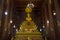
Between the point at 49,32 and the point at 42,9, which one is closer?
the point at 49,32

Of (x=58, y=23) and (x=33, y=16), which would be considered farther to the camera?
(x=33, y=16)

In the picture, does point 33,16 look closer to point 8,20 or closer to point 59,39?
point 8,20

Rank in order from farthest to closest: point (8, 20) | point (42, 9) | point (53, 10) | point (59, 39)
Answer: point (42, 9)
point (8, 20)
point (53, 10)
point (59, 39)

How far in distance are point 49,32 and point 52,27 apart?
247 mm

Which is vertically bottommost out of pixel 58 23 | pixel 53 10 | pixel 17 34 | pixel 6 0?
pixel 17 34

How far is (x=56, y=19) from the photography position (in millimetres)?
5016

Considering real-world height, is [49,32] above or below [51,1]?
below

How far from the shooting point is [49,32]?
530cm

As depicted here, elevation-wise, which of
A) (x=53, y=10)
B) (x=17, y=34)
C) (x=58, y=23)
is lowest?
(x=17, y=34)

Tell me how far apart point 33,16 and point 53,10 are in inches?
66.8

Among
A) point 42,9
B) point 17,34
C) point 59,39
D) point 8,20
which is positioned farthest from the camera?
point 42,9

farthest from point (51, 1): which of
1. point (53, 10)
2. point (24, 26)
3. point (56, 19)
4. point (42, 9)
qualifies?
point (24, 26)

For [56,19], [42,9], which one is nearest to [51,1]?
[56,19]

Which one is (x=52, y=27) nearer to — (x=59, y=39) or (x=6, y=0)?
(x=59, y=39)
